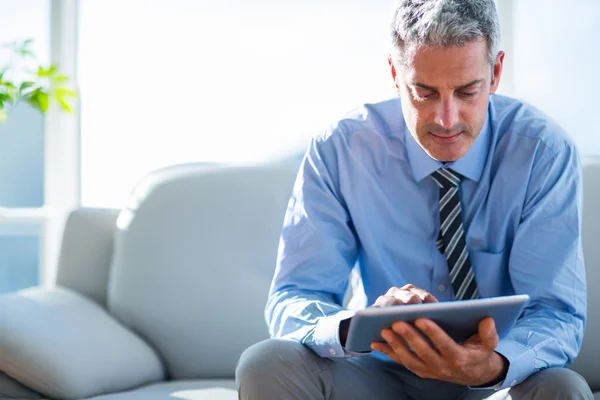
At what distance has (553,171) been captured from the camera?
1562 millimetres

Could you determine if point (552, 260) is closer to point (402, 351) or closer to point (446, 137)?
point (446, 137)

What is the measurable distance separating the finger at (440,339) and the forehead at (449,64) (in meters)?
0.47

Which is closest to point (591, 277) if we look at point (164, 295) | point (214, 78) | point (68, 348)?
point (164, 295)

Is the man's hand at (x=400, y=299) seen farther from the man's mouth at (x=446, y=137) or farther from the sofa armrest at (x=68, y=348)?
the sofa armrest at (x=68, y=348)

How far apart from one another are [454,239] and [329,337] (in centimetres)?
37

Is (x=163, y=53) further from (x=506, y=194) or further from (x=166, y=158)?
(x=506, y=194)

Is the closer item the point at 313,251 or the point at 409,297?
the point at 409,297

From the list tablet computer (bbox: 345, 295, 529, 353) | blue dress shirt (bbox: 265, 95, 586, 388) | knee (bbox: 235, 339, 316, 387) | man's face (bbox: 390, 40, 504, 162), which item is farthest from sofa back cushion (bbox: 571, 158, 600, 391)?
knee (bbox: 235, 339, 316, 387)

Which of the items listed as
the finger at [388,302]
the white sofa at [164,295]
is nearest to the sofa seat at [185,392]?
the white sofa at [164,295]

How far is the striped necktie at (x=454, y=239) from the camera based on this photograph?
5.19 ft

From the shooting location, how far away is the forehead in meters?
1.46

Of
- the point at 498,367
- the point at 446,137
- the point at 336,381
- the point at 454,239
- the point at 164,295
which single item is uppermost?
the point at 446,137

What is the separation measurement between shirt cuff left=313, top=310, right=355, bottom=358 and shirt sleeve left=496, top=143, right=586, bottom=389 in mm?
280

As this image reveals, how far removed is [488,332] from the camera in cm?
121
